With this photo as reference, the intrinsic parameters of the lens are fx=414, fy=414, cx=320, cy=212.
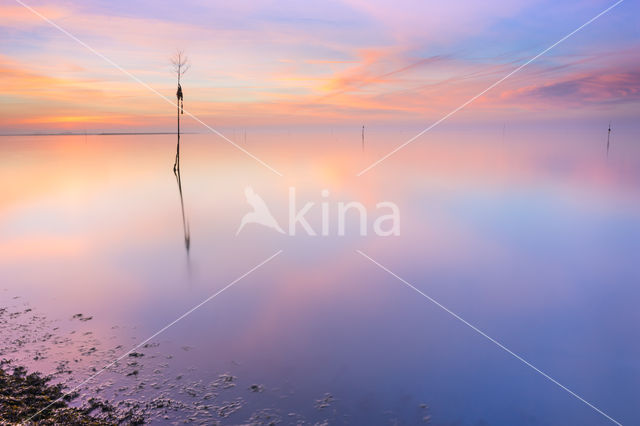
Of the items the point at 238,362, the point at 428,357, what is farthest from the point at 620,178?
the point at 238,362

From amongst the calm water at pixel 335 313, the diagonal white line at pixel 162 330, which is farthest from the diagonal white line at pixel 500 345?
the diagonal white line at pixel 162 330

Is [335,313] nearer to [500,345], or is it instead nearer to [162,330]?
[500,345]

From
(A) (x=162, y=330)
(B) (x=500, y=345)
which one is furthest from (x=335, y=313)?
(A) (x=162, y=330)

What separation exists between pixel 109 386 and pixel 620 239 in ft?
71.6

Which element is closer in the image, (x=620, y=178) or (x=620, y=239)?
(x=620, y=239)

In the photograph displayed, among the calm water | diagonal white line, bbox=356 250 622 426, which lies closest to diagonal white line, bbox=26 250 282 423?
the calm water

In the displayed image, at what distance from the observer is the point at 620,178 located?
41.2 metres

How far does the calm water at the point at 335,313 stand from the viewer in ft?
24.1

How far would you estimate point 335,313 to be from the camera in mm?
10984

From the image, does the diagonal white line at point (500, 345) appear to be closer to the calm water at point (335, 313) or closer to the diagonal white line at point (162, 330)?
the calm water at point (335, 313)

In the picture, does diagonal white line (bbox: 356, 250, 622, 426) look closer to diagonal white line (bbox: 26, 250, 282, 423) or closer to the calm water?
the calm water

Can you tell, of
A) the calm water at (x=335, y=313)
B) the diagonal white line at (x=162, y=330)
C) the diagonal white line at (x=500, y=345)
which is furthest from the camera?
the diagonal white line at (x=500, y=345)

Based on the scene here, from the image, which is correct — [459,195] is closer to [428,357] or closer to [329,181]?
[329,181]

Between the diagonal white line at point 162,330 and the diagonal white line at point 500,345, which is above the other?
the diagonal white line at point 162,330
